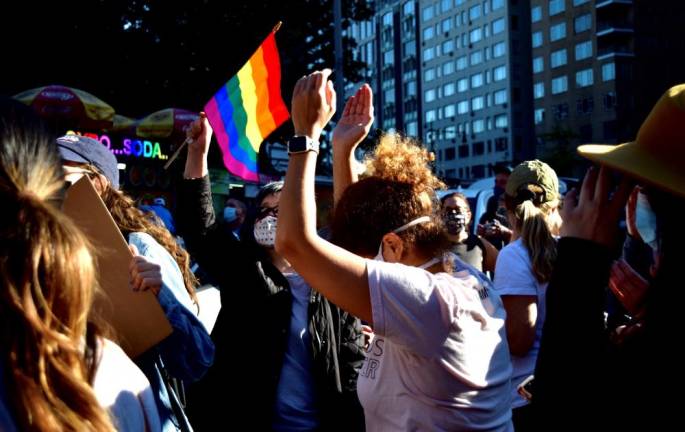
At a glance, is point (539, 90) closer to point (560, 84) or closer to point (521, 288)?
point (560, 84)

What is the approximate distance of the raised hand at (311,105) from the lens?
7.70ft

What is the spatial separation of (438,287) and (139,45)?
18183 millimetres

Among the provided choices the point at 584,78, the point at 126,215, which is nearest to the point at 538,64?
the point at 584,78

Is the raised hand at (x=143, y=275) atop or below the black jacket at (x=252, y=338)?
atop

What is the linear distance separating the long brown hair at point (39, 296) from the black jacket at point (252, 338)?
1997 millimetres

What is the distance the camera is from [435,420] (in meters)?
2.39

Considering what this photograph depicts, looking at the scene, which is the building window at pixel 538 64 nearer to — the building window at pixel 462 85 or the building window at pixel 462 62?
the building window at pixel 462 85

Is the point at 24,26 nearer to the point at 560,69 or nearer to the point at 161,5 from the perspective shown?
the point at 161,5

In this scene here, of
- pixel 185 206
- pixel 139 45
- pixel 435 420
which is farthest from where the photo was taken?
pixel 139 45

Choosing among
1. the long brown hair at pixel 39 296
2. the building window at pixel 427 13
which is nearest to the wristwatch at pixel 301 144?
the long brown hair at pixel 39 296

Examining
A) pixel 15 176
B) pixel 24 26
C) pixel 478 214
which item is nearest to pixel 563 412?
pixel 15 176

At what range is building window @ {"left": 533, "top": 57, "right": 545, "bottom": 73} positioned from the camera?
9275cm

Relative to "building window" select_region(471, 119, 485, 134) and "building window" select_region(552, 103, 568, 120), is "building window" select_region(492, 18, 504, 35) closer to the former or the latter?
"building window" select_region(471, 119, 485, 134)

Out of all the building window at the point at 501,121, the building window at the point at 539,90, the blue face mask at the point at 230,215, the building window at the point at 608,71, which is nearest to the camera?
the blue face mask at the point at 230,215
